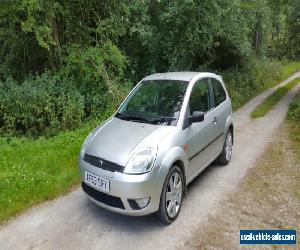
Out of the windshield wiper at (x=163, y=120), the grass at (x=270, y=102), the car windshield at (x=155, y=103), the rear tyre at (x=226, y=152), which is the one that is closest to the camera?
the windshield wiper at (x=163, y=120)

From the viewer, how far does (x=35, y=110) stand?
895 cm

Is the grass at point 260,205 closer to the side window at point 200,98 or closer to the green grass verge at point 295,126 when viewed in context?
the green grass verge at point 295,126

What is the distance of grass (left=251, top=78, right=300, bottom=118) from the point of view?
44.1 ft

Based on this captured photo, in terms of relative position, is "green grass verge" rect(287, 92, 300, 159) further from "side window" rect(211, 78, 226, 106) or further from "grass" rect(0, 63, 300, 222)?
"grass" rect(0, 63, 300, 222)

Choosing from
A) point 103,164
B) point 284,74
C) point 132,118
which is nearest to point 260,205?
point 132,118

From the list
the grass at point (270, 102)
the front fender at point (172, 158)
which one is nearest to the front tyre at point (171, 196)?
the front fender at point (172, 158)

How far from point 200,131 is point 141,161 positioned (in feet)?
4.92

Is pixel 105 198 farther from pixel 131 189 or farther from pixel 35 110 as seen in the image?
pixel 35 110

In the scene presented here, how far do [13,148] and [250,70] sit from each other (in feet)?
48.9

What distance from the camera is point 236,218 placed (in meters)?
5.01

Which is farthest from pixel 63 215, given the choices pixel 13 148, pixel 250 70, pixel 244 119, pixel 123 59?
pixel 250 70

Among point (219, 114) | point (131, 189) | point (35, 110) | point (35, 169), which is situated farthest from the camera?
point (35, 110)

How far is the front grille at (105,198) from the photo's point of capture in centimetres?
451

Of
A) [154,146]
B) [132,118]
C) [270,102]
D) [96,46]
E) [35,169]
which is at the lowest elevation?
[270,102]
